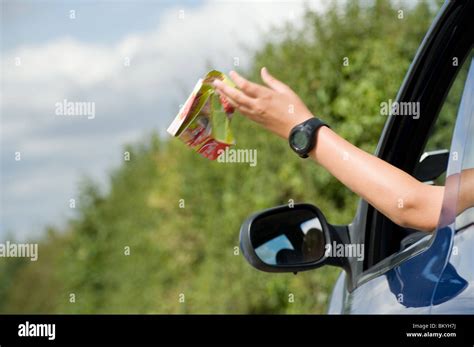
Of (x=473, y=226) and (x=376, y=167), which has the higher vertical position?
(x=376, y=167)

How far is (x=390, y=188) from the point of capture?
1.98 m

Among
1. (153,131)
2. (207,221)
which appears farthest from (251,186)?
(153,131)

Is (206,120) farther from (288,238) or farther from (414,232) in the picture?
(414,232)

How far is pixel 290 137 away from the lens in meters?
2.13

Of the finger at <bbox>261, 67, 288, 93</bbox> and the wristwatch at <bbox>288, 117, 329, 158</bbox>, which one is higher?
the finger at <bbox>261, 67, 288, 93</bbox>

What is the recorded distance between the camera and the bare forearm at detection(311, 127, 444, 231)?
1.98m

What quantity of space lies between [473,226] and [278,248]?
1016 mm

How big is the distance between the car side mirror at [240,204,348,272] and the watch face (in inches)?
22.7

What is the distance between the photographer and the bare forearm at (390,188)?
198cm

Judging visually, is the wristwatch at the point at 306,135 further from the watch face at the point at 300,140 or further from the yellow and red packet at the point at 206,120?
the yellow and red packet at the point at 206,120

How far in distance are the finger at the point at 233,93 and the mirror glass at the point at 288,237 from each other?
0.61 meters
